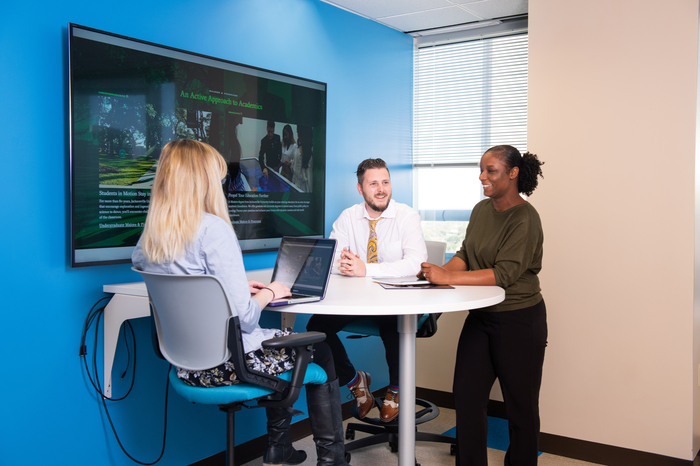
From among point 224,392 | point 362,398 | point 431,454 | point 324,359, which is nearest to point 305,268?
point 324,359

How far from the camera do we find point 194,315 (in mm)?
1716

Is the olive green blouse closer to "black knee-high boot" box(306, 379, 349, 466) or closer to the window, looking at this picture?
"black knee-high boot" box(306, 379, 349, 466)

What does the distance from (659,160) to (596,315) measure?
32.8 inches

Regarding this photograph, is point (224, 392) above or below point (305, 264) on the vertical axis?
below

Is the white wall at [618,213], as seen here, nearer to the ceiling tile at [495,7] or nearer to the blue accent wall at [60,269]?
the ceiling tile at [495,7]

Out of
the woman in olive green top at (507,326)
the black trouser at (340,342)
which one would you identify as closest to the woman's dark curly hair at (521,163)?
the woman in olive green top at (507,326)

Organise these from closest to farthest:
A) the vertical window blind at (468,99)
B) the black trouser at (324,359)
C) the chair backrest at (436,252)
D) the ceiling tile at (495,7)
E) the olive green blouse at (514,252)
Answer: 1. the black trouser at (324,359)
2. the olive green blouse at (514,252)
3. the chair backrest at (436,252)
4. the ceiling tile at (495,7)
5. the vertical window blind at (468,99)

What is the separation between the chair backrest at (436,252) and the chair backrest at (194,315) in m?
1.84

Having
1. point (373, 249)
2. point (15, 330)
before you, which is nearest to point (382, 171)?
point (373, 249)

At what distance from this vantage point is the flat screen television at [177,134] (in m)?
2.17

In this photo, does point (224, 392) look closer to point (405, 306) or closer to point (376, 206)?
point (405, 306)

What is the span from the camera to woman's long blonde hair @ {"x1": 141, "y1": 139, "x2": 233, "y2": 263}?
176cm

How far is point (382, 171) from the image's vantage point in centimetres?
307

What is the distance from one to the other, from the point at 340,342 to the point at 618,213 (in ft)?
5.10
